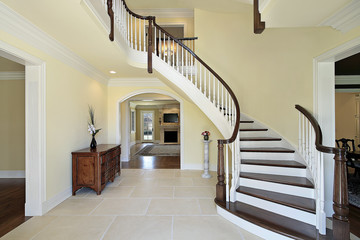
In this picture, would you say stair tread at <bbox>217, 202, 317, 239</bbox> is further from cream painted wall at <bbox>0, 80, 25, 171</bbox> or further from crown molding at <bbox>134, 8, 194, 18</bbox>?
crown molding at <bbox>134, 8, 194, 18</bbox>

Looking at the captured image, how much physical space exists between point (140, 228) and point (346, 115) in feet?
26.0

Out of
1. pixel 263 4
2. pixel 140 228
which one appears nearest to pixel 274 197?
pixel 140 228

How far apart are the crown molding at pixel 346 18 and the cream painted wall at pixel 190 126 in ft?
11.2

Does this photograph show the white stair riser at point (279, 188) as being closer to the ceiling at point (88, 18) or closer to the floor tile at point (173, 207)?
the floor tile at point (173, 207)

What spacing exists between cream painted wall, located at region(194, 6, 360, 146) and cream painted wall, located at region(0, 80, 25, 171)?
16.5ft

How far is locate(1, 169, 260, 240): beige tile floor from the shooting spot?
2.18m

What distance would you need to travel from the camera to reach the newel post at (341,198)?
1727 millimetres

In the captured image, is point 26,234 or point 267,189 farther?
point 267,189

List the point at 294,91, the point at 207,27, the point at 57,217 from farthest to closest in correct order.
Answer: the point at 207,27 → the point at 294,91 → the point at 57,217

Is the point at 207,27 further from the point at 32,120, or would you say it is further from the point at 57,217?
the point at 57,217

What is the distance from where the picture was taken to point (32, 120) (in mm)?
2654

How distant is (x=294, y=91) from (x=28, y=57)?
4.38m

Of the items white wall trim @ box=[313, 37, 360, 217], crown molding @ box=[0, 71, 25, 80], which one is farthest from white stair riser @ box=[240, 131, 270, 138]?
crown molding @ box=[0, 71, 25, 80]

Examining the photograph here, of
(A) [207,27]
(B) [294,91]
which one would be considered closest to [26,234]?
(B) [294,91]
